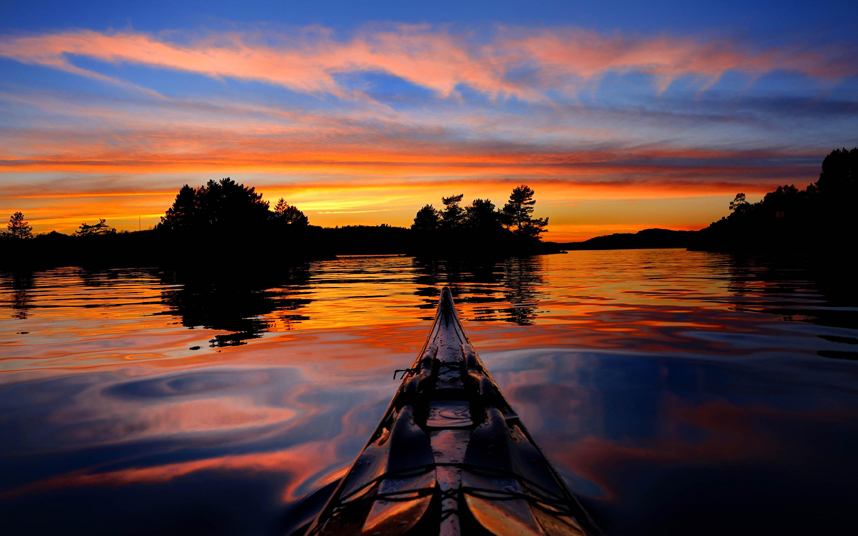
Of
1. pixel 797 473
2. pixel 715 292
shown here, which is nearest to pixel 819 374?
pixel 797 473

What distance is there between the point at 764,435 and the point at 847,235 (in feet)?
345

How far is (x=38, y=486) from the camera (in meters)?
3.34

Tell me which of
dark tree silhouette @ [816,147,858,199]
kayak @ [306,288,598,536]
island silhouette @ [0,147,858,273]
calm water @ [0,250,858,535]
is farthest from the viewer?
dark tree silhouette @ [816,147,858,199]

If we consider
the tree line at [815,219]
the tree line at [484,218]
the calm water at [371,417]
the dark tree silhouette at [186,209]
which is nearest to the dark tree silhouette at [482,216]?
the tree line at [484,218]

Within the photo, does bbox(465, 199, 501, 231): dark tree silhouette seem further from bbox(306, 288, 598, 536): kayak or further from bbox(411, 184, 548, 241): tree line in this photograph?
bbox(306, 288, 598, 536): kayak

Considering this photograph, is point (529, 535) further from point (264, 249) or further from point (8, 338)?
point (264, 249)

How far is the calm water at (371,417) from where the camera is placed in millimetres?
3020

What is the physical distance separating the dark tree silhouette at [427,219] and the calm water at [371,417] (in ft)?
470

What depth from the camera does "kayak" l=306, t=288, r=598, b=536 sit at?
1799 millimetres

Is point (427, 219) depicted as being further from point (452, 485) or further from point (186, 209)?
point (452, 485)

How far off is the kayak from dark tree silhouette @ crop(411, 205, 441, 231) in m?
150

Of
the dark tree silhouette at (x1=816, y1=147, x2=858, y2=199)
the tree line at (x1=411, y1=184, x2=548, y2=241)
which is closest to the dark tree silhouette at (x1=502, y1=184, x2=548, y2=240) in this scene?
the tree line at (x1=411, y1=184, x2=548, y2=241)

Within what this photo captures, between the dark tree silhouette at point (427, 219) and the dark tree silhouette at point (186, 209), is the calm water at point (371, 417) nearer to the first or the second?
the dark tree silhouette at point (186, 209)

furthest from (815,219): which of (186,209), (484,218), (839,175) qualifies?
(186,209)
